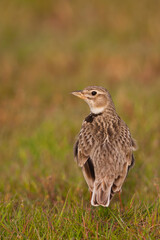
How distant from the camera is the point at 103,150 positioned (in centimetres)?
420

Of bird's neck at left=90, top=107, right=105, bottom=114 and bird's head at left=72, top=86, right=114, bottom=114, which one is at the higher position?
bird's head at left=72, top=86, right=114, bottom=114

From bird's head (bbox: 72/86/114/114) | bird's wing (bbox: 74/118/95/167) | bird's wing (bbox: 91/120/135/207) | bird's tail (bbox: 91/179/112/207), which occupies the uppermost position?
bird's head (bbox: 72/86/114/114)

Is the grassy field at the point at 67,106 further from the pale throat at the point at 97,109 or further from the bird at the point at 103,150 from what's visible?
the pale throat at the point at 97,109

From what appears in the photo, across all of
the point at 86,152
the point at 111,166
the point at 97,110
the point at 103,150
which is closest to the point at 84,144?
the point at 86,152

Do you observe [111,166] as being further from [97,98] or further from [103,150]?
[97,98]

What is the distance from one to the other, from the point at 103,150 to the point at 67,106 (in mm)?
4398

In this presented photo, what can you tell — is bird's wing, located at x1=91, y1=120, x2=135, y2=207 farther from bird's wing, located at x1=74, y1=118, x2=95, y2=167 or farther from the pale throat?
the pale throat

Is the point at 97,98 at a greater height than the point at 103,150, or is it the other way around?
the point at 97,98

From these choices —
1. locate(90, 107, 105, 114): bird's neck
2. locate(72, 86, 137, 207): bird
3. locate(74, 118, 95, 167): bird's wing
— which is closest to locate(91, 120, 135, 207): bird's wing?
locate(72, 86, 137, 207): bird

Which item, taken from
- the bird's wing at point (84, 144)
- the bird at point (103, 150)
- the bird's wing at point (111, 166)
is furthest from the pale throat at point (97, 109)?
the bird's wing at point (111, 166)

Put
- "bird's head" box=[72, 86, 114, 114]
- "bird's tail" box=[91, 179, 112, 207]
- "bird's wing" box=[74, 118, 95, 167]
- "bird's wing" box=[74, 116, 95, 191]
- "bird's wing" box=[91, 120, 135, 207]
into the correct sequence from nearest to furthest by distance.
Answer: "bird's tail" box=[91, 179, 112, 207] < "bird's wing" box=[91, 120, 135, 207] < "bird's wing" box=[74, 116, 95, 191] < "bird's wing" box=[74, 118, 95, 167] < "bird's head" box=[72, 86, 114, 114]

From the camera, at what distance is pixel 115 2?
12469mm

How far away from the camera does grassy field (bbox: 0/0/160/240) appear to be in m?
3.87

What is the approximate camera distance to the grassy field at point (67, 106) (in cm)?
387
